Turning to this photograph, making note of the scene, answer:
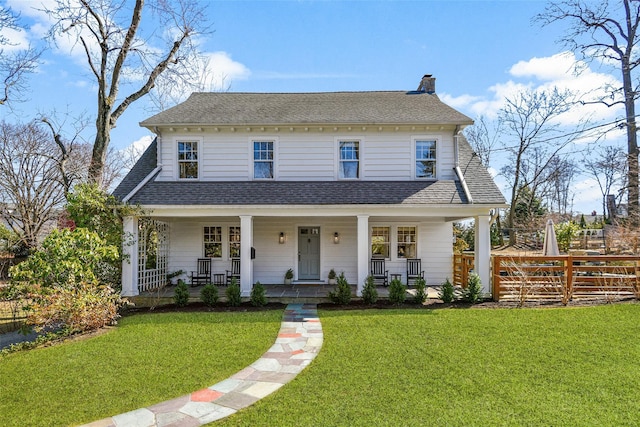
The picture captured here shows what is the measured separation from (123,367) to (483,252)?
8.86 m

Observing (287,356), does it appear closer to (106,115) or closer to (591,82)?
(106,115)

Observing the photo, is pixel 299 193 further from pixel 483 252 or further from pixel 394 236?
pixel 483 252

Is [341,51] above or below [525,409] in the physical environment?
above

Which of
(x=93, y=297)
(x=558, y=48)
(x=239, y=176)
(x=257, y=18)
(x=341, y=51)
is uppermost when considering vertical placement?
(x=558, y=48)

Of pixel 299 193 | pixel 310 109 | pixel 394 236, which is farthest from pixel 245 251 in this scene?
pixel 310 109

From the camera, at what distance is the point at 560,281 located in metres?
9.30

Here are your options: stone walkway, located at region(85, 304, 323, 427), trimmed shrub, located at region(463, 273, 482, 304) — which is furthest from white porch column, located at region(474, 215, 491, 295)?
stone walkway, located at region(85, 304, 323, 427)

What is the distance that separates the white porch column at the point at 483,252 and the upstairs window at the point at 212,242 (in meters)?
8.23

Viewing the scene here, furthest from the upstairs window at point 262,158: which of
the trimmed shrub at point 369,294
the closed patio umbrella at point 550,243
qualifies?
the closed patio umbrella at point 550,243

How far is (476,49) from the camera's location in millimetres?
11703

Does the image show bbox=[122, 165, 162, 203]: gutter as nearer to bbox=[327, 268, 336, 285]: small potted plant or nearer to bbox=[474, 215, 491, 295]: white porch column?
bbox=[327, 268, 336, 285]: small potted plant

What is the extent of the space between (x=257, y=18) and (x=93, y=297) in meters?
9.26

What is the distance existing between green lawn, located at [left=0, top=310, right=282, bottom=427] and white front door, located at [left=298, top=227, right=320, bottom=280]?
4.39 m

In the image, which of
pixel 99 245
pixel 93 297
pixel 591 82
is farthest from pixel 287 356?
pixel 591 82
